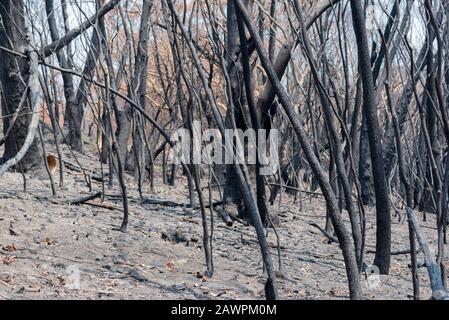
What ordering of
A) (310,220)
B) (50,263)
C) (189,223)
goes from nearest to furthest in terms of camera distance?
(50,263)
(189,223)
(310,220)

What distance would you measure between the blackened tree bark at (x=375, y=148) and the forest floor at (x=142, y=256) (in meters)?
0.24

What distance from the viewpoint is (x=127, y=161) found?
11.0 metres

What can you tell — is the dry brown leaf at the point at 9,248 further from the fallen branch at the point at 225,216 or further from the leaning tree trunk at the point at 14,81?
the leaning tree trunk at the point at 14,81

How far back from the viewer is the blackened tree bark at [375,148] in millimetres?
4375

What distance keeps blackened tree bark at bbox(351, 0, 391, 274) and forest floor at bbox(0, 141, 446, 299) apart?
0.78 ft

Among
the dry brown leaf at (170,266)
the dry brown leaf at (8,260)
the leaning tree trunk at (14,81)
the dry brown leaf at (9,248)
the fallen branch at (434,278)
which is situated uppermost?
the leaning tree trunk at (14,81)

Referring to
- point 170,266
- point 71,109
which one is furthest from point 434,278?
point 71,109

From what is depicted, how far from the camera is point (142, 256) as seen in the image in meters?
4.96

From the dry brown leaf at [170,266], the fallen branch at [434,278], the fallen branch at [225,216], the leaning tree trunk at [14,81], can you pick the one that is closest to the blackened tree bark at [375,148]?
the dry brown leaf at [170,266]

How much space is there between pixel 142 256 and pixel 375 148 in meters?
1.75

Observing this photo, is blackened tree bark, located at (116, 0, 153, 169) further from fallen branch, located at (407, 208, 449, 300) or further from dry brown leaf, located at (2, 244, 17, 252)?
fallen branch, located at (407, 208, 449, 300)
